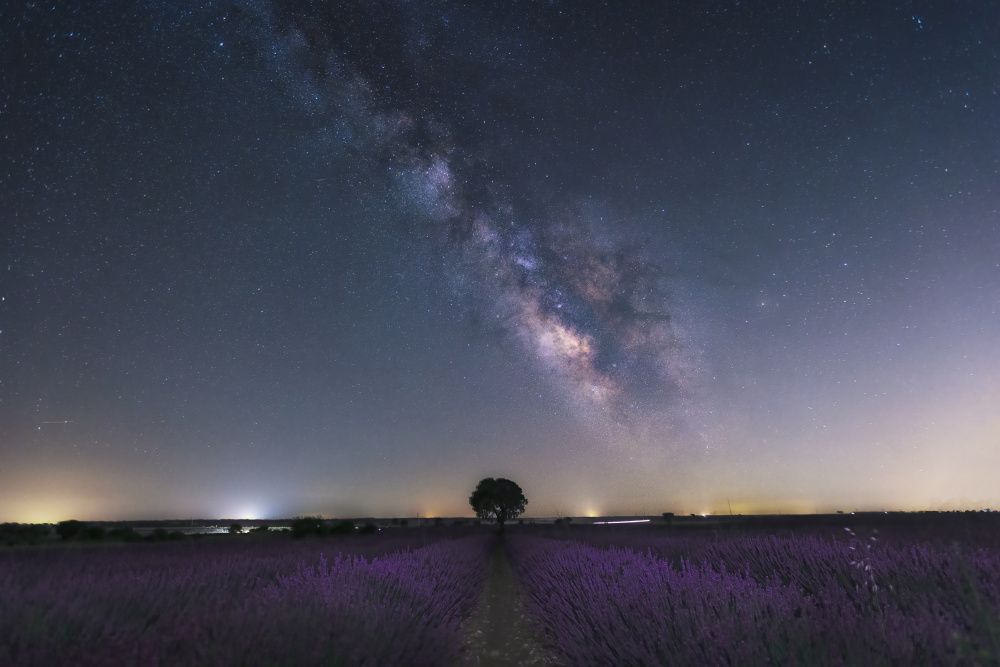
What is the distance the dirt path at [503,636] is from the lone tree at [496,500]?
5356 centimetres

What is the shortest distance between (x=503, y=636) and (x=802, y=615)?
6.53 m

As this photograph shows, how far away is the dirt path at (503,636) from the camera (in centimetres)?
655

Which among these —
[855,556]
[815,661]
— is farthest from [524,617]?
[815,661]

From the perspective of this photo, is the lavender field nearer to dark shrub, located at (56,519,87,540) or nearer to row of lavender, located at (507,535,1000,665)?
row of lavender, located at (507,535,1000,665)

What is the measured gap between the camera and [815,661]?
90.1 inches

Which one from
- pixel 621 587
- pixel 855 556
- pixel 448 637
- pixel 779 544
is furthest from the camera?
pixel 779 544

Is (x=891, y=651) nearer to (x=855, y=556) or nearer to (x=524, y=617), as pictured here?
(x=855, y=556)

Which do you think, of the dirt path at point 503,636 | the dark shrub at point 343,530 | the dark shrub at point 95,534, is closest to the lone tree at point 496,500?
the dark shrub at point 343,530

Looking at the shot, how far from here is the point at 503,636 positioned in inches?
316

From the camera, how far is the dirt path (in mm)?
6547

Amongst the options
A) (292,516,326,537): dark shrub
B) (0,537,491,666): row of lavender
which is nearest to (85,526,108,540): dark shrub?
(292,516,326,537): dark shrub

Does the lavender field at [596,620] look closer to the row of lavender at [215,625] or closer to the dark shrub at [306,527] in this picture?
the row of lavender at [215,625]

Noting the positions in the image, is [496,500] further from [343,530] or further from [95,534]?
[95,534]

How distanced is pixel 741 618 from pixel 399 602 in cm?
401
